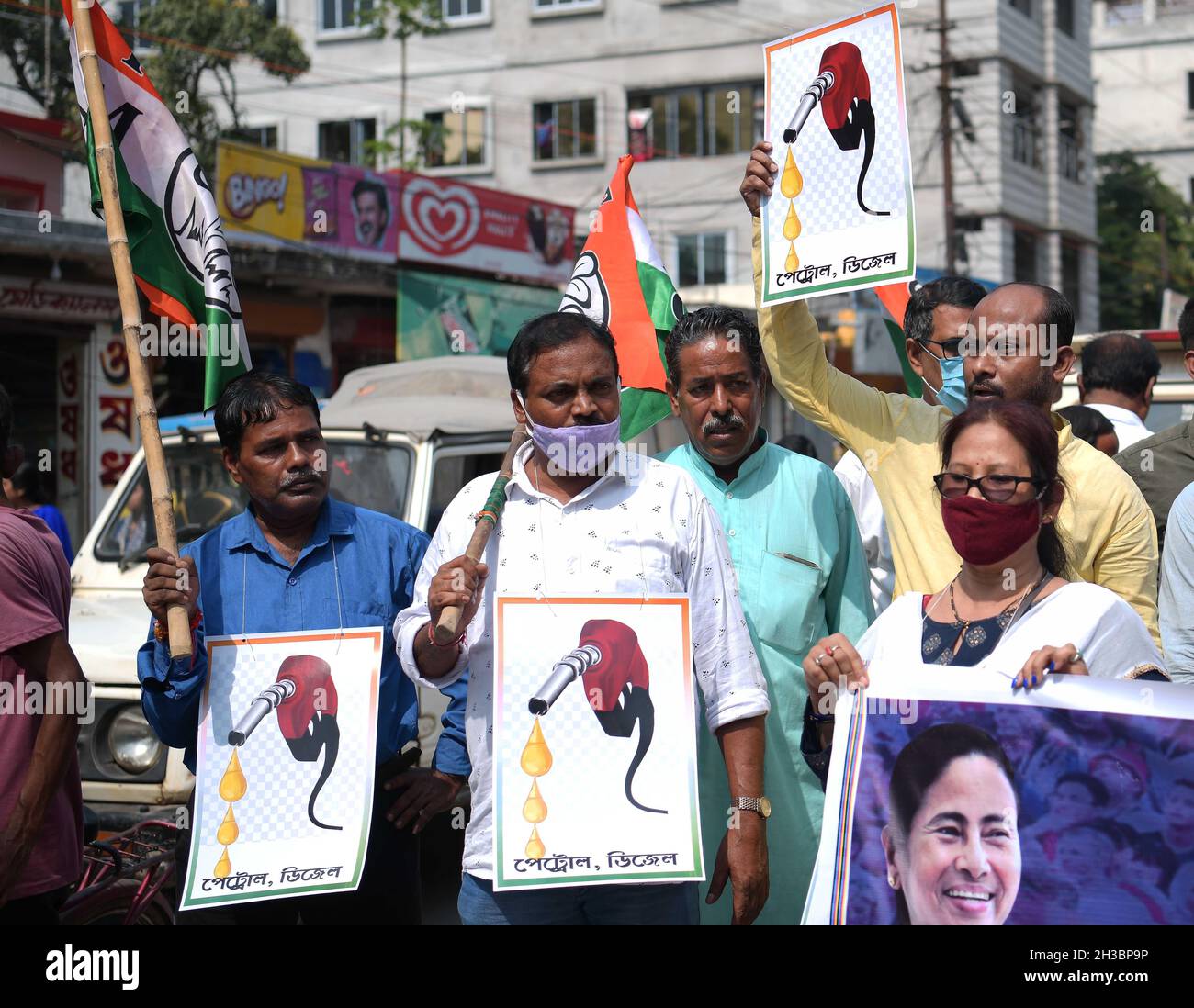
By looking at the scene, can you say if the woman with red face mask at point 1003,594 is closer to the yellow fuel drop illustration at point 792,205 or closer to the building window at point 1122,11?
the yellow fuel drop illustration at point 792,205

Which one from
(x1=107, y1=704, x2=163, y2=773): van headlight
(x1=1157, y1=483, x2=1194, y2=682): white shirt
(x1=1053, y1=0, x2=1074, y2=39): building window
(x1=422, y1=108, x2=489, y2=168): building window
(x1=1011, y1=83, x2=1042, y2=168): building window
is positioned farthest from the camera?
(x1=1053, y1=0, x2=1074, y2=39): building window

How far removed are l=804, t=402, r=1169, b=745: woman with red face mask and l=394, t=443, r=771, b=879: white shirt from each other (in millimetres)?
305

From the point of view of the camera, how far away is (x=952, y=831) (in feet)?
8.28

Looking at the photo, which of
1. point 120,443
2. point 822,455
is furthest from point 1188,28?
point 120,443

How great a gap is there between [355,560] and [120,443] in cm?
1229

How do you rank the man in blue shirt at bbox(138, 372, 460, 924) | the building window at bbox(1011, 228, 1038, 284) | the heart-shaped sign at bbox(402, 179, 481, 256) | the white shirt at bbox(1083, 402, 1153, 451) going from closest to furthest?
the man in blue shirt at bbox(138, 372, 460, 924), the white shirt at bbox(1083, 402, 1153, 451), the heart-shaped sign at bbox(402, 179, 481, 256), the building window at bbox(1011, 228, 1038, 284)

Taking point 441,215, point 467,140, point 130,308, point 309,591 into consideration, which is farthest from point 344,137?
point 309,591

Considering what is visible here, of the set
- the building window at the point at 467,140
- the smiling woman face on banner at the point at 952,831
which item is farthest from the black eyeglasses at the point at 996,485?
the building window at the point at 467,140

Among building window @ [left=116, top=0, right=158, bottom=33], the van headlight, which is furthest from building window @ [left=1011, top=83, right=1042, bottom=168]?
the van headlight

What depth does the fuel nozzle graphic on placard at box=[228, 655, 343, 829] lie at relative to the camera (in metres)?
3.11

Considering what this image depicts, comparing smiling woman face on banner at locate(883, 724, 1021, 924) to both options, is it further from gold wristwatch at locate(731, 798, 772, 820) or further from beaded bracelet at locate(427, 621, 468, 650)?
beaded bracelet at locate(427, 621, 468, 650)

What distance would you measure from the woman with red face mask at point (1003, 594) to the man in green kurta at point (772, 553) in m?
0.64

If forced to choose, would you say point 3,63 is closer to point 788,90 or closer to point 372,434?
point 372,434

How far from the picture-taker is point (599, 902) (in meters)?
2.84
